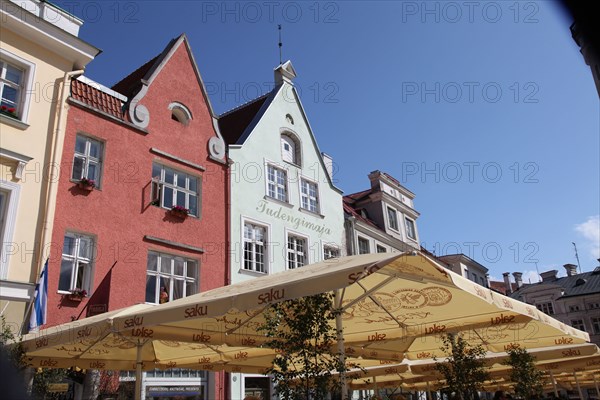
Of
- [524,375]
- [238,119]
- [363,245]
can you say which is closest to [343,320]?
[524,375]

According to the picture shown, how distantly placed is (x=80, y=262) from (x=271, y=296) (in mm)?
9982

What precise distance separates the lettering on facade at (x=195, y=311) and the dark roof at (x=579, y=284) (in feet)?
193

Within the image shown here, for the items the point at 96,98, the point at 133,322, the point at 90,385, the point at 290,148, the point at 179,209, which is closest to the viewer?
the point at 133,322

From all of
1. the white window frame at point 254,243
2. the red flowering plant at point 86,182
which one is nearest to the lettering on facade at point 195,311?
the red flowering plant at point 86,182

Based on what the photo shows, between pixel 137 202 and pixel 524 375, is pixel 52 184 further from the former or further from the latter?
pixel 524 375

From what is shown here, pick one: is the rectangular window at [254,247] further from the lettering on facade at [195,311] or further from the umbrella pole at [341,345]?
the lettering on facade at [195,311]

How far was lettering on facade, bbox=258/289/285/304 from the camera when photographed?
19.4 feet

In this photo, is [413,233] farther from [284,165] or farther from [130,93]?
[130,93]

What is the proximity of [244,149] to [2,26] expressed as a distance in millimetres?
9543

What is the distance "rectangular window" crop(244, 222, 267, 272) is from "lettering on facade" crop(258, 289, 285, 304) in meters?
13.4

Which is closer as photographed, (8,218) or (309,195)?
(8,218)

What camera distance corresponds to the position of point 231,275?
18.3 metres

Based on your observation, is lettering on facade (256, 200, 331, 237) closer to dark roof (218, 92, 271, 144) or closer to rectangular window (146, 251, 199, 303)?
dark roof (218, 92, 271, 144)

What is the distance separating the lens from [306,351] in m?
6.75
